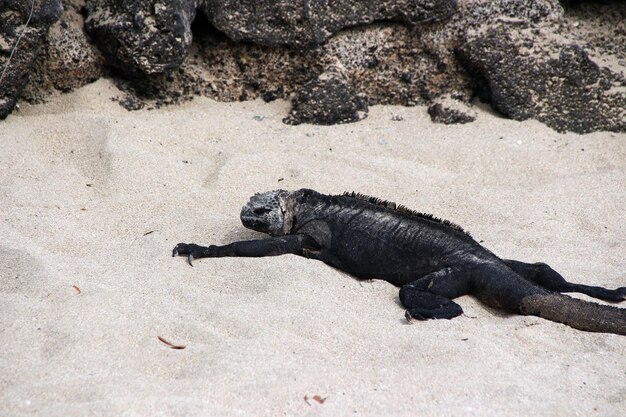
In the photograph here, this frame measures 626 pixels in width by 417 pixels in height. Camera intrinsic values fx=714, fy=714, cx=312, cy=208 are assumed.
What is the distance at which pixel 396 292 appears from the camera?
12.8 feet

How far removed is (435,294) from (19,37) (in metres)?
3.39

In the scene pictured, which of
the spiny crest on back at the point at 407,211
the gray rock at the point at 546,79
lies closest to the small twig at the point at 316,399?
the spiny crest on back at the point at 407,211

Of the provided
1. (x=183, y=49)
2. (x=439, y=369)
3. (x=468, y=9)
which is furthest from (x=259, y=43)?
(x=439, y=369)

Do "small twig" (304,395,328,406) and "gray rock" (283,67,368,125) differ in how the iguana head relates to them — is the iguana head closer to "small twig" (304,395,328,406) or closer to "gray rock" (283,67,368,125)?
"gray rock" (283,67,368,125)

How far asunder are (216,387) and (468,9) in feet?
14.1

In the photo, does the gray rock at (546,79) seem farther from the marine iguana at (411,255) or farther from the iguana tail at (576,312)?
the iguana tail at (576,312)

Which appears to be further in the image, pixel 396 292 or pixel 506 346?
pixel 396 292

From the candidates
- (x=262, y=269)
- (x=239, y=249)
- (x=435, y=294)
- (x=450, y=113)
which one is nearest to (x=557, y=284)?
(x=435, y=294)

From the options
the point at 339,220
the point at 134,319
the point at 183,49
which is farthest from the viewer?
the point at 183,49

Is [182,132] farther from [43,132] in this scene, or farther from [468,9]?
[468,9]

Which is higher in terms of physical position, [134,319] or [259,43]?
[259,43]

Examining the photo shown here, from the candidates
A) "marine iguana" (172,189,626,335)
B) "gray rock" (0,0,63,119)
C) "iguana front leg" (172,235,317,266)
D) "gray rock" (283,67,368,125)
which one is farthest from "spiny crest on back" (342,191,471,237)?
"gray rock" (0,0,63,119)

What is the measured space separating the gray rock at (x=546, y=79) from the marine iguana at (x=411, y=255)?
86.1 inches

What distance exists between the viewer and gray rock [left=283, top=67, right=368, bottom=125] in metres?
5.72
